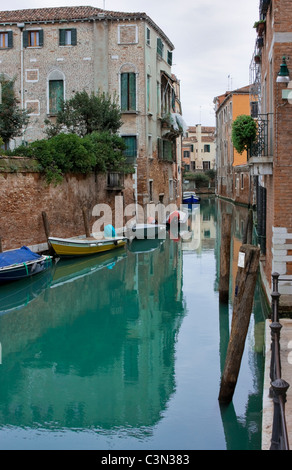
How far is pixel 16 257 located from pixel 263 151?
20.5 feet

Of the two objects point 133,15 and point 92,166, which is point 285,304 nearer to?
point 92,166

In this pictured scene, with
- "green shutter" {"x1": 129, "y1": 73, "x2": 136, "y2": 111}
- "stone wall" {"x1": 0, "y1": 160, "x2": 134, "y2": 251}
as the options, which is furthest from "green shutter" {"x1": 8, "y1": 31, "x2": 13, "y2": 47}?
"stone wall" {"x1": 0, "y1": 160, "x2": 134, "y2": 251}

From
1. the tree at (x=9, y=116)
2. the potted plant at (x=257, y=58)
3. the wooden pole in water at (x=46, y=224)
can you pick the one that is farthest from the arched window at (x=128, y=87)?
the potted plant at (x=257, y=58)

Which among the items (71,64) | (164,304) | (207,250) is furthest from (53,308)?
(71,64)

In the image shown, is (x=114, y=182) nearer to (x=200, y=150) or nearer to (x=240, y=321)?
(x=240, y=321)

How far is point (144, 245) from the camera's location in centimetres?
2086

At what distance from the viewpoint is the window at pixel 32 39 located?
2448 centimetres

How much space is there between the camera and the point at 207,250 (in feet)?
63.2

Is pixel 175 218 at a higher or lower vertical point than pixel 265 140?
lower

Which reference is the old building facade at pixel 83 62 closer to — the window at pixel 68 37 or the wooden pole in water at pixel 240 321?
the window at pixel 68 37

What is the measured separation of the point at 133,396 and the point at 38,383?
4.33 feet

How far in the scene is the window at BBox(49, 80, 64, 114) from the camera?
80.9ft

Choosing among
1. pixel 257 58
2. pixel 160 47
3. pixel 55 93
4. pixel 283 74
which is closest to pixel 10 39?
pixel 55 93

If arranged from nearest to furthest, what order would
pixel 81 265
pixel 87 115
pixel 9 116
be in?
pixel 81 265, pixel 9 116, pixel 87 115
